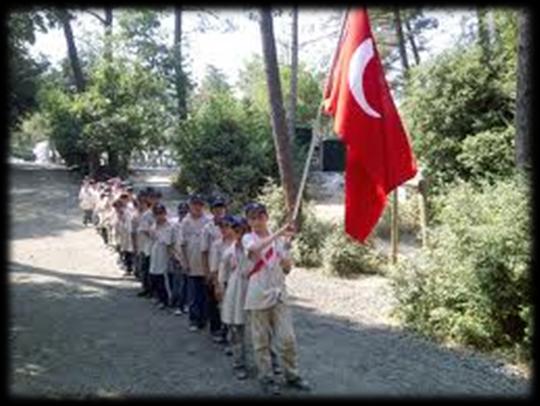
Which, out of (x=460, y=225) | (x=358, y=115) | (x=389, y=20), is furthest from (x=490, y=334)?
(x=389, y=20)

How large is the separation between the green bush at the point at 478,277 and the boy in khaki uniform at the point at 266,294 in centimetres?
337

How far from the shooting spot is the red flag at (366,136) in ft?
24.0

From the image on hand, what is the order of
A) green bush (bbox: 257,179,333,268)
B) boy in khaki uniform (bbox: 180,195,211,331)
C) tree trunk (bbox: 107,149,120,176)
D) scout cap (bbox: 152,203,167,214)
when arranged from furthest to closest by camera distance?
tree trunk (bbox: 107,149,120,176)
green bush (bbox: 257,179,333,268)
scout cap (bbox: 152,203,167,214)
boy in khaki uniform (bbox: 180,195,211,331)

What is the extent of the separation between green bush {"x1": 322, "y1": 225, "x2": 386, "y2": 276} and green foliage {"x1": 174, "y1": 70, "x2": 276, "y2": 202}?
8736 mm

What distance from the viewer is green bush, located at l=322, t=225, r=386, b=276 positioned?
15094mm

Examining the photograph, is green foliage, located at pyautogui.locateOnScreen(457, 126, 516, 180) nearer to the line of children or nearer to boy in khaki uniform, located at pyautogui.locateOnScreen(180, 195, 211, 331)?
the line of children

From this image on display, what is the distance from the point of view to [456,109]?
61.7 feet

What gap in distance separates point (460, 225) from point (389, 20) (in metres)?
25.1

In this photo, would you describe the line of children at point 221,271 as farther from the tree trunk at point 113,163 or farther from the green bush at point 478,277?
the tree trunk at point 113,163

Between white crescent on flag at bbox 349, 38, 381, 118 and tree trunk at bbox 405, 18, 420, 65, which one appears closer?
white crescent on flag at bbox 349, 38, 381, 118

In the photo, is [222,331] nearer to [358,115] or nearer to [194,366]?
[194,366]

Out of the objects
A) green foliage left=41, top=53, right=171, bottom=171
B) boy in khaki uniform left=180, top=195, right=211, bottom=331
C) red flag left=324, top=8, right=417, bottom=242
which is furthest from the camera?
green foliage left=41, top=53, right=171, bottom=171

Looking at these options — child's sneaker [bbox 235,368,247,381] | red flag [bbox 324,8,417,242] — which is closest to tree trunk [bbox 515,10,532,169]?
red flag [bbox 324,8,417,242]

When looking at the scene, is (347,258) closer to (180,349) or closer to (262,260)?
(180,349)
